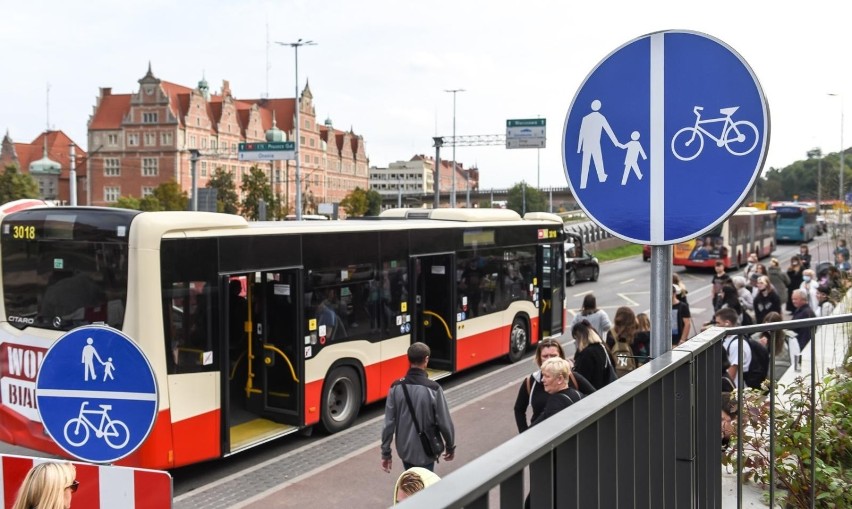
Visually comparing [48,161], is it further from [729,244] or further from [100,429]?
[100,429]

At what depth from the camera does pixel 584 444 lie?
1.99 metres

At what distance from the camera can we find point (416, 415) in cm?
705

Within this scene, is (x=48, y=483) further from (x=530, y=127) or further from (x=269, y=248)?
(x=530, y=127)

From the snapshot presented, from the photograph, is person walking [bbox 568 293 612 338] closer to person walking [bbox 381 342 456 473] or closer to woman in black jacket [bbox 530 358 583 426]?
person walking [bbox 381 342 456 473]

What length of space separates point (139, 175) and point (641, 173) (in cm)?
11644

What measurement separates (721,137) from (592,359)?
4.95m

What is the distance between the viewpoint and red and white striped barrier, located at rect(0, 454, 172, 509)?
3928 millimetres

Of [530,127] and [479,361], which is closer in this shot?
[479,361]

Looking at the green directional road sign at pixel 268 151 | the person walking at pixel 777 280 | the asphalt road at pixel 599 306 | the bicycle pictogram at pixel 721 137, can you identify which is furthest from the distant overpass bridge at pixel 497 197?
the bicycle pictogram at pixel 721 137

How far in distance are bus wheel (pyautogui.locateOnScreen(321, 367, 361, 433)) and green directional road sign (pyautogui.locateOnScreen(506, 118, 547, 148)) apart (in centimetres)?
3667

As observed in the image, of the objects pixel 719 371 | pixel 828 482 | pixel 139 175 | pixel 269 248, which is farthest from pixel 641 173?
pixel 139 175

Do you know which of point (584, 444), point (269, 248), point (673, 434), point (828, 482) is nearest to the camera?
point (584, 444)

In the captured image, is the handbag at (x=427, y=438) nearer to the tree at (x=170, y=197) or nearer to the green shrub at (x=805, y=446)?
the green shrub at (x=805, y=446)

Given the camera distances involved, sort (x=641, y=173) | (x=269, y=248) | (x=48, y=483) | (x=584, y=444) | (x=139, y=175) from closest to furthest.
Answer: (x=584, y=444) → (x=641, y=173) → (x=48, y=483) → (x=269, y=248) → (x=139, y=175)
